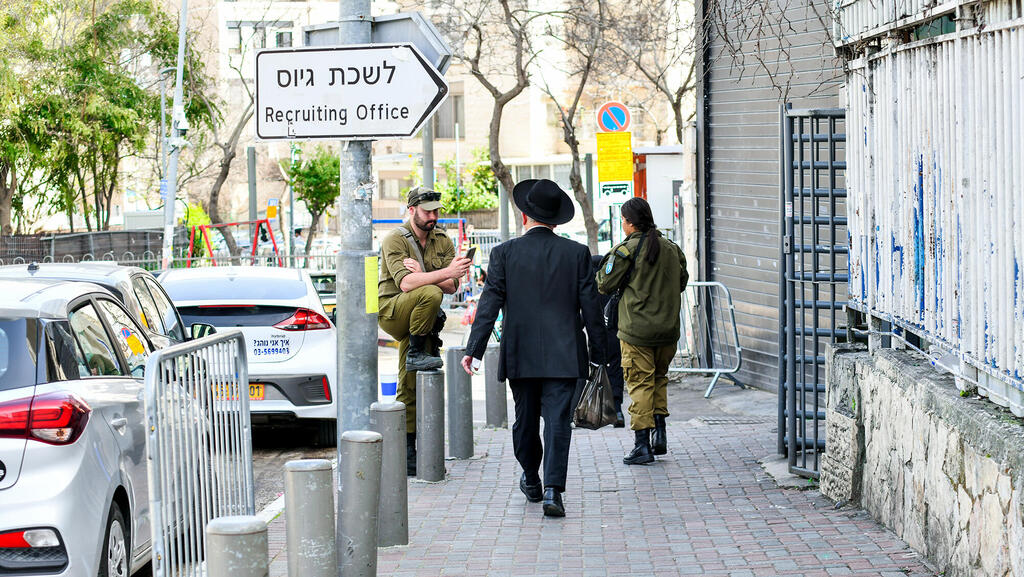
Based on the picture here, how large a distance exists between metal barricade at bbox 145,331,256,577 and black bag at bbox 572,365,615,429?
2.81 metres

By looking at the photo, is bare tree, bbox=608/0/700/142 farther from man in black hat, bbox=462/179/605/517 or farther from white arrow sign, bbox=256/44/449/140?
→ white arrow sign, bbox=256/44/449/140

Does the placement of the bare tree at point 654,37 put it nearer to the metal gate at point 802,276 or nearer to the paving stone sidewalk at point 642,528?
the metal gate at point 802,276

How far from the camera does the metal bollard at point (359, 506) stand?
6.06m

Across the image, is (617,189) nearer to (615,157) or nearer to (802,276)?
(615,157)

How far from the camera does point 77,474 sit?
531 cm

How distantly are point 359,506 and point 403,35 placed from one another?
226 cm

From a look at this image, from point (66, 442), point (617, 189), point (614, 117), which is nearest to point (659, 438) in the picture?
point (66, 442)

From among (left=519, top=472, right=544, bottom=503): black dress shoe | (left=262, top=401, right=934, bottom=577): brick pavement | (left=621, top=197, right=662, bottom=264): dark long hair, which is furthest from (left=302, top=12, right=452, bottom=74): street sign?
(left=621, top=197, right=662, bottom=264): dark long hair

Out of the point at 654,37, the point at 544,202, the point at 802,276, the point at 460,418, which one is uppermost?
the point at 654,37

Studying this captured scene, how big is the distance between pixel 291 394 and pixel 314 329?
1.97ft

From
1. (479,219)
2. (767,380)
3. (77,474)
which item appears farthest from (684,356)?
(479,219)

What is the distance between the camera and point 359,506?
20.0 ft

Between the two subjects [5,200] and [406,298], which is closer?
[406,298]

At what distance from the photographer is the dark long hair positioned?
31.0 ft
